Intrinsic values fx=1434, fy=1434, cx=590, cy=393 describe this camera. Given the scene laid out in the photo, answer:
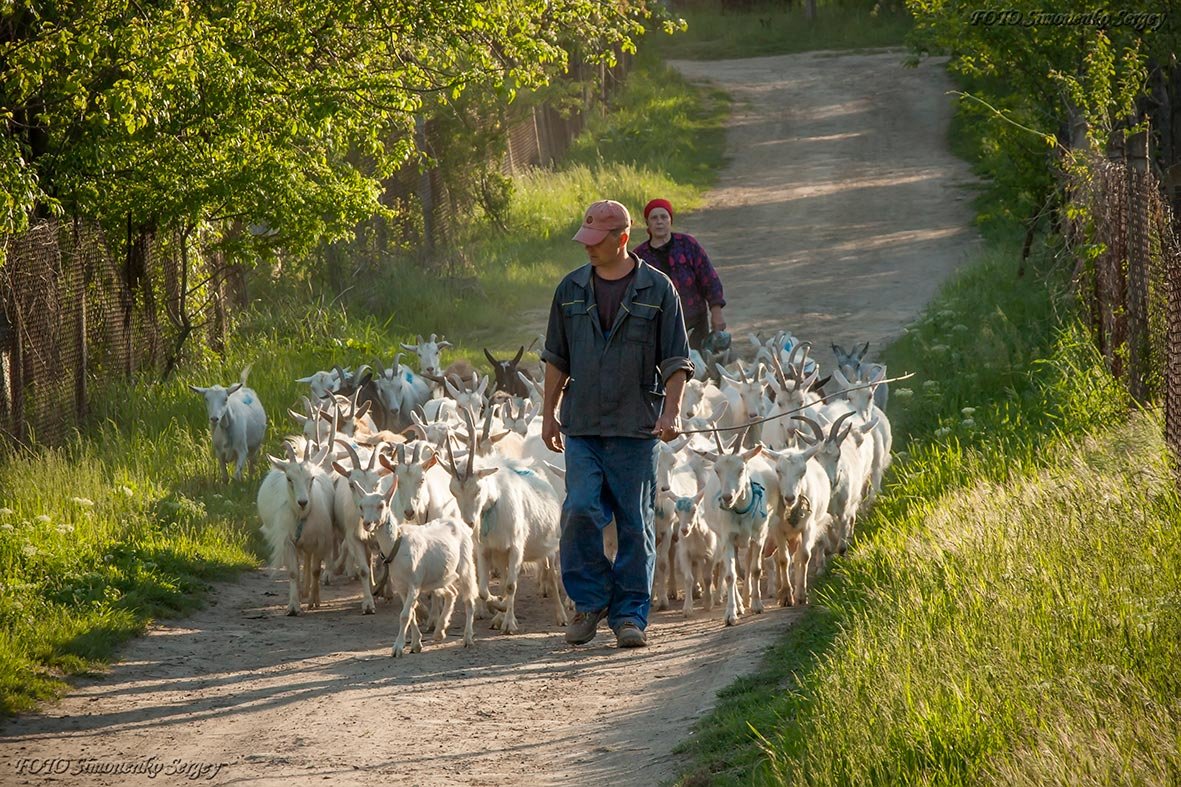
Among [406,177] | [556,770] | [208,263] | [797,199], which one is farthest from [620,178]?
[556,770]

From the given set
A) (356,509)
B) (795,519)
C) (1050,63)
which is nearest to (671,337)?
(795,519)

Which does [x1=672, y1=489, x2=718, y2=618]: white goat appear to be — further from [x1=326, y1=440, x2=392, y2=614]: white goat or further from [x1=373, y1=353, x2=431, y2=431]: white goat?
[x1=373, y1=353, x2=431, y2=431]: white goat

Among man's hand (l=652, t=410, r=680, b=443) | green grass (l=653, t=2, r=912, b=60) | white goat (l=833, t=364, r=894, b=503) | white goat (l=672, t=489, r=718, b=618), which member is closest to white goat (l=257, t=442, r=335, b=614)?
white goat (l=672, t=489, r=718, b=618)

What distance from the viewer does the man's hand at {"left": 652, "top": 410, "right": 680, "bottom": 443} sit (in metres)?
7.41

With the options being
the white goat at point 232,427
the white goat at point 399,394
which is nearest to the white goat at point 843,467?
the white goat at point 399,394

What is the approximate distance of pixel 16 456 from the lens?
11781 mm

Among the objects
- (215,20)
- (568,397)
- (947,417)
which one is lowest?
(947,417)

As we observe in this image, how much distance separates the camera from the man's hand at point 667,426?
741cm

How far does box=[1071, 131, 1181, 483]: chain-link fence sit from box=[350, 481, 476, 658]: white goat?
4.54m

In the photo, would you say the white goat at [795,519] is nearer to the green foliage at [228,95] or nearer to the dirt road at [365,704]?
the dirt road at [365,704]

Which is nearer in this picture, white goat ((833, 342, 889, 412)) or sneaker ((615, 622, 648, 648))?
sneaker ((615, 622, 648, 648))

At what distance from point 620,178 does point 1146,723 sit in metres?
21.6

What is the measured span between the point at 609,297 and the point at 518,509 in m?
2.14

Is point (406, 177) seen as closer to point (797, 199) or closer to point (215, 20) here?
point (797, 199)
